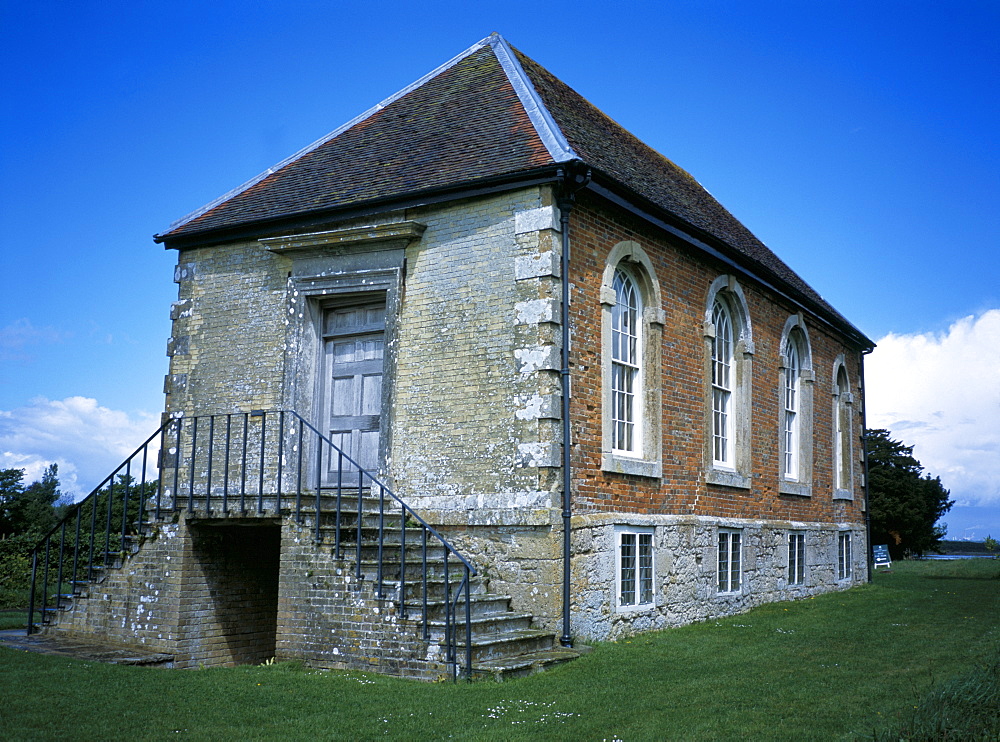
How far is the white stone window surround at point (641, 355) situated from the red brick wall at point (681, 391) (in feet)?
0.41

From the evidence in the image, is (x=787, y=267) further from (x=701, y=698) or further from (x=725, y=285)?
(x=701, y=698)

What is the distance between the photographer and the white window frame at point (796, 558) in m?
16.7

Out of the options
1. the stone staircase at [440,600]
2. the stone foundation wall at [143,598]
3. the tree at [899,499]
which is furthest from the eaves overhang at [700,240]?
the tree at [899,499]

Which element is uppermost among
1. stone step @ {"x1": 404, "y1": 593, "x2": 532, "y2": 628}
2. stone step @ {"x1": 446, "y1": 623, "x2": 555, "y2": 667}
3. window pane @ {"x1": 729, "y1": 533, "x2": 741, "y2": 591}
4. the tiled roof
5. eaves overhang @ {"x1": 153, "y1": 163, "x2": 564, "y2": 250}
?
the tiled roof

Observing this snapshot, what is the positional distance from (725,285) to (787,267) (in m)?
6.46

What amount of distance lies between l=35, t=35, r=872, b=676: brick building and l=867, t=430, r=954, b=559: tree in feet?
75.3

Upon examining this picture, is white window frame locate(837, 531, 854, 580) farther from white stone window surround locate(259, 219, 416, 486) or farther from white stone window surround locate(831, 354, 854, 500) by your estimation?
white stone window surround locate(259, 219, 416, 486)

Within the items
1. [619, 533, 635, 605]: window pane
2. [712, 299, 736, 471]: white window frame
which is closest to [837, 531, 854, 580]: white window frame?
[712, 299, 736, 471]: white window frame

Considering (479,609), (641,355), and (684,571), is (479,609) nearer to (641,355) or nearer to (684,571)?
(684,571)

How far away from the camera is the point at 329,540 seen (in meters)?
10.4

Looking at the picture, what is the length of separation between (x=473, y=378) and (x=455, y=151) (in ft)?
10.3

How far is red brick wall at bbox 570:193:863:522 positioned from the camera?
37.4 ft

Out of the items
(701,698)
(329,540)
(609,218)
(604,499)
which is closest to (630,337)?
(609,218)

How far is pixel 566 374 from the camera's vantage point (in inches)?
430
